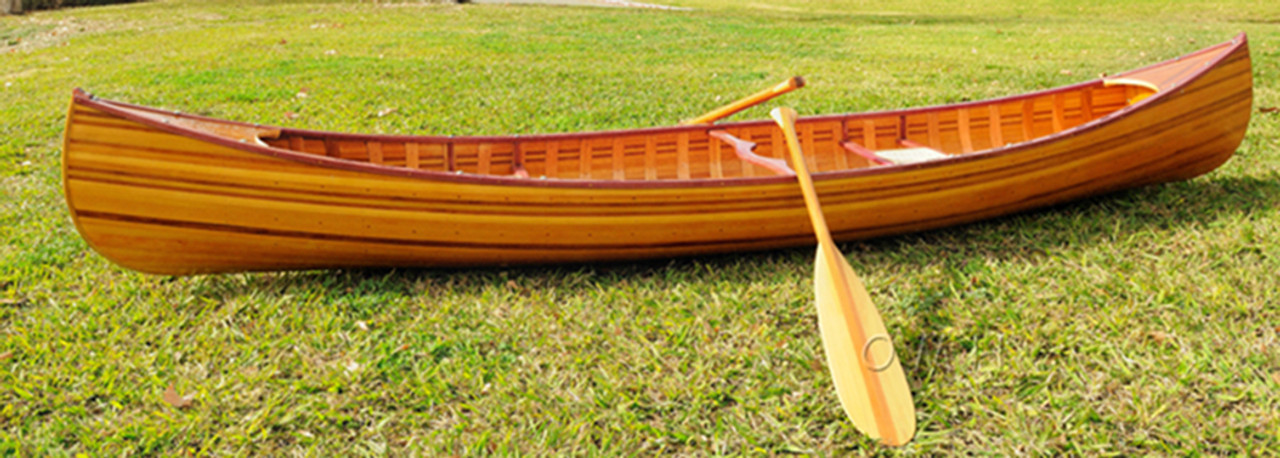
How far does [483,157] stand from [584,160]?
56cm

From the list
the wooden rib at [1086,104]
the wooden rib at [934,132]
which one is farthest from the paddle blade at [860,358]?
the wooden rib at [1086,104]

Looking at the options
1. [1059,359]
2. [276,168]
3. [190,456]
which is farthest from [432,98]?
[1059,359]

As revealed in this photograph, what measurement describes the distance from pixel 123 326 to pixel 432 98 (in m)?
4.38

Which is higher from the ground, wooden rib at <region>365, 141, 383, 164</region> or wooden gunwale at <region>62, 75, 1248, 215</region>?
wooden gunwale at <region>62, 75, 1248, 215</region>

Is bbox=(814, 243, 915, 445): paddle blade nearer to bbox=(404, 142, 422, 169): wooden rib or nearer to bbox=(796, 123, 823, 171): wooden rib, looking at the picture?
bbox=(796, 123, 823, 171): wooden rib

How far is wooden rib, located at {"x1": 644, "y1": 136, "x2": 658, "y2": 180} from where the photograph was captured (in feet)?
14.3

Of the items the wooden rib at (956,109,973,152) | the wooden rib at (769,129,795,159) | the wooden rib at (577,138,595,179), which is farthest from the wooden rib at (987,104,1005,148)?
the wooden rib at (577,138,595,179)

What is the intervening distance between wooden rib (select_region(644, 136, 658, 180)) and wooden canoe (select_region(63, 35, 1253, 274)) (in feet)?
0.04

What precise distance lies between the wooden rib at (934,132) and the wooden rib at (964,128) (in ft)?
0.45

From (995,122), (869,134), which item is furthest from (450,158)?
(995,122)

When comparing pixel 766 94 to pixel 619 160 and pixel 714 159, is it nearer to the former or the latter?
pixel 714 159

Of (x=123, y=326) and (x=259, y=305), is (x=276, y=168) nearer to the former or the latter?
(x=259, y=305)

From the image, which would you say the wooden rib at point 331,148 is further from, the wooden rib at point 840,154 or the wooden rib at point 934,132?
the wooden rib at point 934,132

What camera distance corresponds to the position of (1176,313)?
9.98 feet
